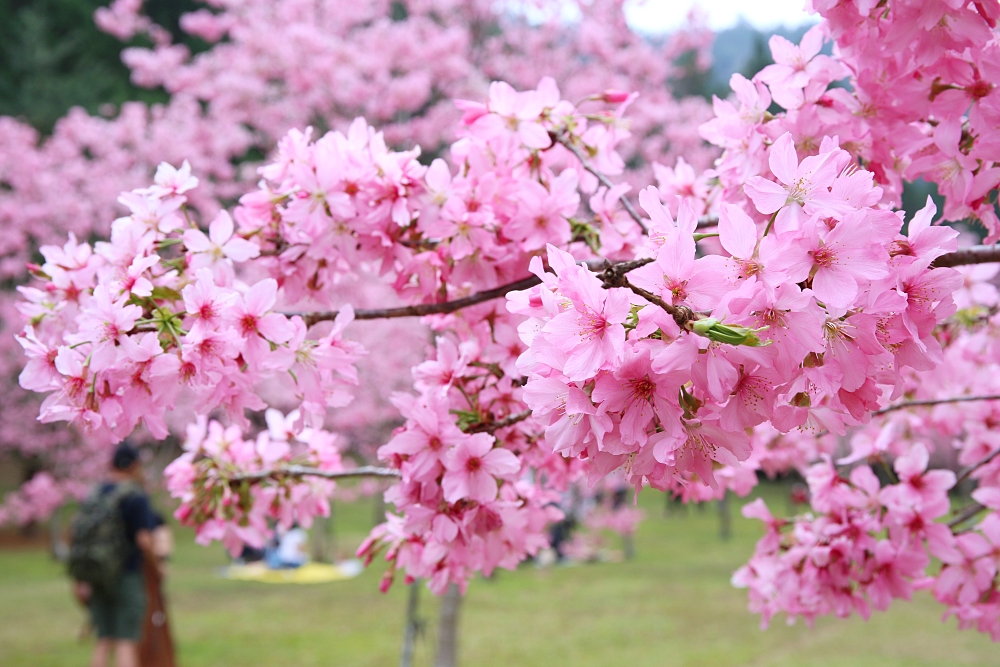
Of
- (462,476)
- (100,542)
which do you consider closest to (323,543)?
(100,542)

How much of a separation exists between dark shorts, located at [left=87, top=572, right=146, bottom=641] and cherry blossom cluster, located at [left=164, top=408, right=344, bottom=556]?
119 inches

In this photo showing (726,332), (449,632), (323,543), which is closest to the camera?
(726,332)

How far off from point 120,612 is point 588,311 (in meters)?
4.68

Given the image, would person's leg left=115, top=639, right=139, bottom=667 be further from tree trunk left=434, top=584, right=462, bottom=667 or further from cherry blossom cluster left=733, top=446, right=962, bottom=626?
cherry blossom cluster left=733, top=446, right=962, bottom=626

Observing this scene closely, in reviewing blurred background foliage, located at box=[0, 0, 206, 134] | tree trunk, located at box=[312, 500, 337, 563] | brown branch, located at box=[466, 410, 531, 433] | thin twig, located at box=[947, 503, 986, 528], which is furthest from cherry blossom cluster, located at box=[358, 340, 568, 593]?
blurred background foliage, located at box=[0, 0, 206, 134]

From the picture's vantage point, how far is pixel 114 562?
463 cm

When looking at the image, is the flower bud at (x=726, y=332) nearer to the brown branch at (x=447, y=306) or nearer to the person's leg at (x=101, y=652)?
the brown branch at (x=447, y=306)

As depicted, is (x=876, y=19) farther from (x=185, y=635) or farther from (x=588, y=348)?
(x=185, y=635)

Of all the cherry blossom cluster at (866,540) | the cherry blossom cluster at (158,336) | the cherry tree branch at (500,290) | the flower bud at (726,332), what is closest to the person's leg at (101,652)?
the cherry blossom cluster at (158,336)

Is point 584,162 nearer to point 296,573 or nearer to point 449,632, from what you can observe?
point 449,632

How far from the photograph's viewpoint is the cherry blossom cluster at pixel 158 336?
1444 millimetres

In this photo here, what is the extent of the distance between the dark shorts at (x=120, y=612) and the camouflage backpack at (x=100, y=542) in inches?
3.1

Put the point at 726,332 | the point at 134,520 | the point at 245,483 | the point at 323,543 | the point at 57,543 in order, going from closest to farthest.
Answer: the point at 726,332
the point at 245,483
the point at 134,520
the point at 323,543
the point at 57,543

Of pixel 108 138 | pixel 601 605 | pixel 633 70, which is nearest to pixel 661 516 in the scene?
pixel 601 605
